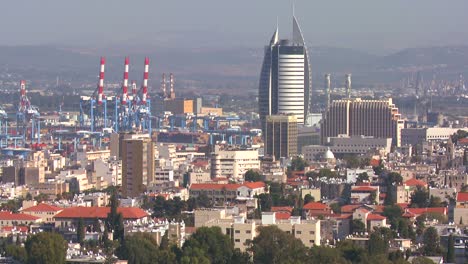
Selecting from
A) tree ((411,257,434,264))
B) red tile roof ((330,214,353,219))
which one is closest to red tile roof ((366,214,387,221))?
red tile roof ((330,214,353,219))

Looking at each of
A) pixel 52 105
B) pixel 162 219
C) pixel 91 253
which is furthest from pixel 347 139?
pixel 52 105

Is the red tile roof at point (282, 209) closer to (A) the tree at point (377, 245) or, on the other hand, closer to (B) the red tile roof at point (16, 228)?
(B) the red tile roof at point (16, 228)

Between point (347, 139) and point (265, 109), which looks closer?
point (347, 139)

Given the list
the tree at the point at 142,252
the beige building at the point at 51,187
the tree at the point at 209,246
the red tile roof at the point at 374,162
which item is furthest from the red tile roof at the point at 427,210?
the red tile roof at the point at 374,162

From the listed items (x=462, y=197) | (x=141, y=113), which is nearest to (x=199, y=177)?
(x=462, y=197)

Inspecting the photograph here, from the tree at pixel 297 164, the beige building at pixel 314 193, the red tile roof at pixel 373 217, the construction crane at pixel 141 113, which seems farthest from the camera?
the construction crane at pixel 141 113

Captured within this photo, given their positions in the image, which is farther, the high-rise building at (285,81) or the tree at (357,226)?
the high-rise building at (285,81)

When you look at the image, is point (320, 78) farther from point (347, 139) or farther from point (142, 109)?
point (347, 139)
